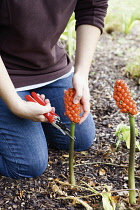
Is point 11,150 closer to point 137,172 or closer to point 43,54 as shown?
point 43,54

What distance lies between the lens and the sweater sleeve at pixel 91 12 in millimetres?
2340

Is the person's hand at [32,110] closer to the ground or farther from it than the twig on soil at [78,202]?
farther from it

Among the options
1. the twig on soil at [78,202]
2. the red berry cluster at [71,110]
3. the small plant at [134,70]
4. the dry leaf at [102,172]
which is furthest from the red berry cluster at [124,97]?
the small plant at [134,70]

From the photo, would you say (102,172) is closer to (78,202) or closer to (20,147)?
(78,202)

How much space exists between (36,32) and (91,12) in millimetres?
464

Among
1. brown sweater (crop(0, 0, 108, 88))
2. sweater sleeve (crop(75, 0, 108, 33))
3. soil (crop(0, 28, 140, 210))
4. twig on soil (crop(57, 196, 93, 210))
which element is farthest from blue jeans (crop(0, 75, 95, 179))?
sweater sleeve (crop(75, 0, 108, 33))

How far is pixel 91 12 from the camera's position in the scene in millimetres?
2344

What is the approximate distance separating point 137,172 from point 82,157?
42 centimetres

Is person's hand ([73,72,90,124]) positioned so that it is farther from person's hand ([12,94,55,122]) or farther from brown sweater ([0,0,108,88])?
brown sweater ([0,0,108,88])

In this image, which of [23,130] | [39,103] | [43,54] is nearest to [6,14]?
[43,54]

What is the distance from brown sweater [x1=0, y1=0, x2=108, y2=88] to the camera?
203 cm

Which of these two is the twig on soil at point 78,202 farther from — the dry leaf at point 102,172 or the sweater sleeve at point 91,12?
the sweater sleeve at point 91,12

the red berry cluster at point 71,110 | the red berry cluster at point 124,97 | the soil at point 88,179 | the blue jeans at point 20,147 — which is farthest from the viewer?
the blue jeans at point 20,147

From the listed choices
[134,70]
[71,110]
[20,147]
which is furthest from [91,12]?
[134,70]
